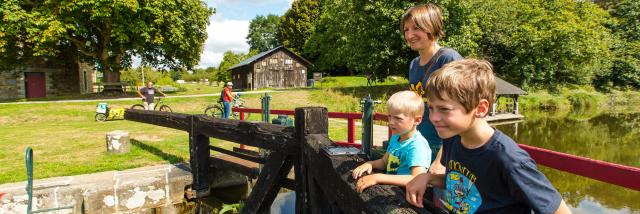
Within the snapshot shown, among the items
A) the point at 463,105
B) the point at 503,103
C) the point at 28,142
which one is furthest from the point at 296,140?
the point at 503,103

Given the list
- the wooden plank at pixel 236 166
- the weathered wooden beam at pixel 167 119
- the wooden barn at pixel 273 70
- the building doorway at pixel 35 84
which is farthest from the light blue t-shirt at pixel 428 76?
the wooden barn at pixel 273 70

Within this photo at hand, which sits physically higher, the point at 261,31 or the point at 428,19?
the point at 261,31

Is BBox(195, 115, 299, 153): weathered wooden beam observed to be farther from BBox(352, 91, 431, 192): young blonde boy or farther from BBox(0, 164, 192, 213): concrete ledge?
BBox(352, 91, 431, 192): young blonde boy

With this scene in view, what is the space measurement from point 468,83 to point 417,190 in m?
0.56

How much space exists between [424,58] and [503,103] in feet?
88.5

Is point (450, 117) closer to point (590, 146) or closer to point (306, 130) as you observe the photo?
point (306, 130)

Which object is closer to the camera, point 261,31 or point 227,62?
point 227,62

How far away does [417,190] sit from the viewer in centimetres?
168

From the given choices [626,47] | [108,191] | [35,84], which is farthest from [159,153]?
[626,47]

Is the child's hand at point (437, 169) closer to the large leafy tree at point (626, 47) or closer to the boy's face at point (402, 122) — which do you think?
the boy's face at point (402, 122)

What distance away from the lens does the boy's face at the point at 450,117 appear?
147 centimetres

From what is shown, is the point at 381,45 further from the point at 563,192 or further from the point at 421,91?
the point at 421,91

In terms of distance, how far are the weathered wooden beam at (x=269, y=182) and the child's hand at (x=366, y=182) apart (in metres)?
1.86

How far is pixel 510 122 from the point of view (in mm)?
21812
